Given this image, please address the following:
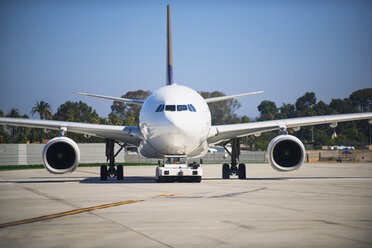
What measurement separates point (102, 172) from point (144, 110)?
4.08m

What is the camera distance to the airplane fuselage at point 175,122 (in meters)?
17.6

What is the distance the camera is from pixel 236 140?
73.8 ft

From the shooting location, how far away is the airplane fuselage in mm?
17625

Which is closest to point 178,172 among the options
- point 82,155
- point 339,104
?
point 82,155

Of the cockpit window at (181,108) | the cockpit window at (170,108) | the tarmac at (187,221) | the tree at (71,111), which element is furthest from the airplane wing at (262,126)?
the tree at (71,111)

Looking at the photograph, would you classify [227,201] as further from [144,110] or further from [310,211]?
[144,110]

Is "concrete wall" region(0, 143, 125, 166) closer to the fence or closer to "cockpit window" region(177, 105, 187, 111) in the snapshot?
the fence

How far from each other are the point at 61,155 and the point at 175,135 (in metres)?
4.86

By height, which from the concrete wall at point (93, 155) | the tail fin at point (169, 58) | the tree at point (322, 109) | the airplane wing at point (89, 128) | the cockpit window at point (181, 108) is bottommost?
the concrete wall at point (93, 155)

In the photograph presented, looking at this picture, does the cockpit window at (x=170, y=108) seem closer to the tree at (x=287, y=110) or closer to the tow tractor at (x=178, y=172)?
the tow tractor at (x=178, y=172)

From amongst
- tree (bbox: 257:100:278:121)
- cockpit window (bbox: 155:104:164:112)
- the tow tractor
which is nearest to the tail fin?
cockpit window (bbox: 155:104:164:112)

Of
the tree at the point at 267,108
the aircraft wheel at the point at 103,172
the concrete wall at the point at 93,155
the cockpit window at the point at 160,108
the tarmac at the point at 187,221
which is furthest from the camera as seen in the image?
the tree at the point at 267,108

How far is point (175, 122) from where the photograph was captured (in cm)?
1747

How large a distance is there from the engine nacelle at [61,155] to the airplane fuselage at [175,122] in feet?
9.25
